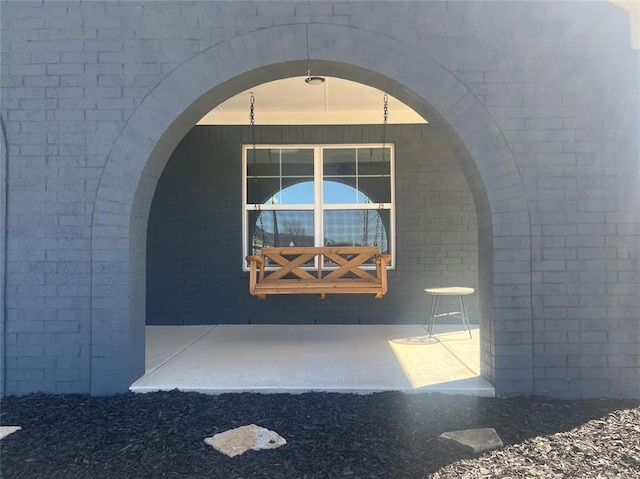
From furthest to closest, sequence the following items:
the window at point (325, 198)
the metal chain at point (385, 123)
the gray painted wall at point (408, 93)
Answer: the window at point (325, 198) < the metal chain at point (385, 123) < the gray painted wall at point (408, 93)

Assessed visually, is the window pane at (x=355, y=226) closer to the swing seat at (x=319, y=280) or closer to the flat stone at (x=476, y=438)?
the swing seat at (x=319, y=280)

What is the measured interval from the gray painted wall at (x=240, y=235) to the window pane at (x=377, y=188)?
0.19m

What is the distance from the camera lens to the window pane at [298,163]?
7.02 metres

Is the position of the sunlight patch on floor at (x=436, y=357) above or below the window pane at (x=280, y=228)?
below

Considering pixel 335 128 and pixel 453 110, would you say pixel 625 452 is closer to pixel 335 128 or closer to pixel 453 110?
pixel 453 110

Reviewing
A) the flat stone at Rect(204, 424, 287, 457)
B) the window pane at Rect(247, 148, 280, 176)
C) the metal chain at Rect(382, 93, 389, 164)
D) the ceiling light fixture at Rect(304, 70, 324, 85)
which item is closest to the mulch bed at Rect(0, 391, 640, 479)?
the flat stone at Rect(204, 424, 287, 457)

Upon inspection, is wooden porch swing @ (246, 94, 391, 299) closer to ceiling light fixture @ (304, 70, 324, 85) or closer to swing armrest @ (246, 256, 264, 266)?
swing armrest @ (246, 256, 264, 266)

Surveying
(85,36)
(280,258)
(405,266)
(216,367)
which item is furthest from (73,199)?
(405,266)

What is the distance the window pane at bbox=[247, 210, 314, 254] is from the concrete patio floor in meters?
1.29

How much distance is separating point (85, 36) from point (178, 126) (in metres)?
1.03

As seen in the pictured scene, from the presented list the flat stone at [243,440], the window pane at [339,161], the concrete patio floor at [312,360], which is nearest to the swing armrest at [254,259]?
the concrete patio floor at [312,360]

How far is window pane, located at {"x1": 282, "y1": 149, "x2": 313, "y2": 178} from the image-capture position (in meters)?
7.02

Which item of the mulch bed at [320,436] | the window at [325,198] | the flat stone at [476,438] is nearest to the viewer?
the mulch bed at [320,436]

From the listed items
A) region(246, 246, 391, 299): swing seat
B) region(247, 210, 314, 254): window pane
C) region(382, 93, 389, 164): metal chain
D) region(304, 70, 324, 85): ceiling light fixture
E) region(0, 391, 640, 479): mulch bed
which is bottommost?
region(0, 391, 640, 479): mulch bed
